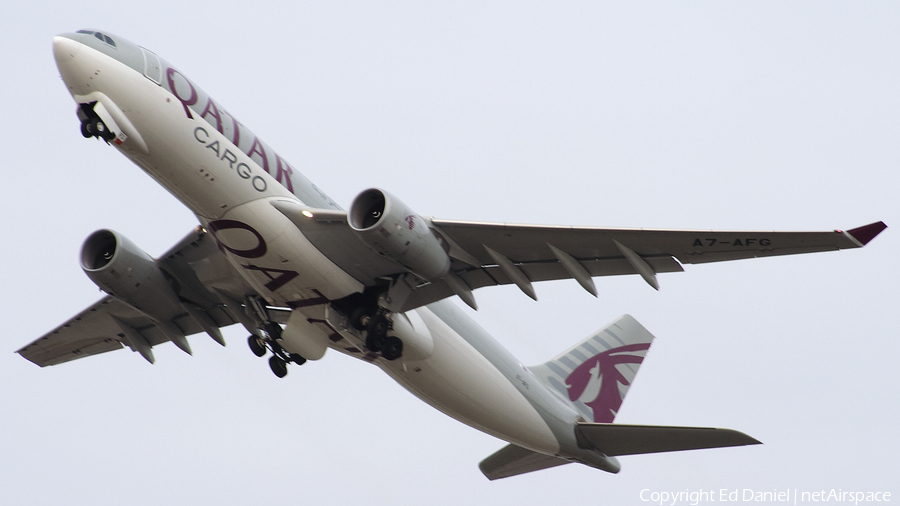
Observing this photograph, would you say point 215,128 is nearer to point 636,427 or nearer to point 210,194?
point 210,194

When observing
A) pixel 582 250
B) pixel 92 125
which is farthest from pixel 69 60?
pixel 582 250

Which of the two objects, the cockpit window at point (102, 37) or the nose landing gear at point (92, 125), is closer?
the nose landing gear at point (92, 125)

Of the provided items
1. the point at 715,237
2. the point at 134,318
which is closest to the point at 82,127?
the point at 134,318

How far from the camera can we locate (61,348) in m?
26.6

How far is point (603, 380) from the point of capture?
27.1m

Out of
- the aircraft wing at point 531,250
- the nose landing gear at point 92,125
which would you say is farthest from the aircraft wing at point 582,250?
the nose landing gear at point 92,125

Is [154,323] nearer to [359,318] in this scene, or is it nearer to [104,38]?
[359,318]

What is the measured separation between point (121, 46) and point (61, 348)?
11.0 metres

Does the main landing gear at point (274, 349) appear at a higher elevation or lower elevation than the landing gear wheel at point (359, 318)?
lower

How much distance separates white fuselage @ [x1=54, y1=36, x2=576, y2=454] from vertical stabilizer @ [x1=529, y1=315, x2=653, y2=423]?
12.5ft

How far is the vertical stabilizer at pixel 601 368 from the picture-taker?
85.8 feet

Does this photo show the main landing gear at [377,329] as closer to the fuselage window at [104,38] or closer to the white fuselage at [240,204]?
A: the white fuselage at [240,204]

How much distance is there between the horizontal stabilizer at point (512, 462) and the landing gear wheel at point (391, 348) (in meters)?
6.28

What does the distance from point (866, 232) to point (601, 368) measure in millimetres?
12623
